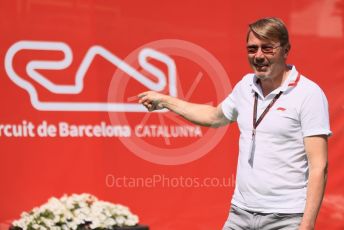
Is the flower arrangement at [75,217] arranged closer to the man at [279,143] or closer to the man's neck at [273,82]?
the man at [279,143]

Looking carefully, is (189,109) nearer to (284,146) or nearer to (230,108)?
(230,108)

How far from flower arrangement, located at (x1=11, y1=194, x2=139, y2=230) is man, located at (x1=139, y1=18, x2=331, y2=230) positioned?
163 cm

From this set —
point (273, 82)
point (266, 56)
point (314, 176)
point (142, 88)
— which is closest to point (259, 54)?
point (266, 56)

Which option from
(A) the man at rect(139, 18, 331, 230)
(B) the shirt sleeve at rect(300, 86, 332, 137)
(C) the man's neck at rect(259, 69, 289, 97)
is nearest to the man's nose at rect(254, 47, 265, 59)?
(A) the man at rect(139, 18, 331, 230)

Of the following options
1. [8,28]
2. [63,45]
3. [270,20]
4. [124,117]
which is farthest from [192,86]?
[270,20]

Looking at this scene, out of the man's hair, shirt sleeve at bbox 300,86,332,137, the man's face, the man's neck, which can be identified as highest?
the man's hair

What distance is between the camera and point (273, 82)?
3.63 meters

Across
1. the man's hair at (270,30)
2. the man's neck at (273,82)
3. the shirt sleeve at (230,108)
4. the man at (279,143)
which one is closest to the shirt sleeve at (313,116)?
the man at (279,143)

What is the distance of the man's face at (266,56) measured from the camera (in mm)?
3547

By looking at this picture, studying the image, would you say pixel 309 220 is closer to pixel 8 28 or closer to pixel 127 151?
pixel 127 151

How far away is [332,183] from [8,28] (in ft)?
9.36

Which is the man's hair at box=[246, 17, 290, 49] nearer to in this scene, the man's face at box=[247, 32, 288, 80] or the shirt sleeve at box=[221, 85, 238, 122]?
the man's face at box=[247, 32, 288, 80]

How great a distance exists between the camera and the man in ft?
11.3

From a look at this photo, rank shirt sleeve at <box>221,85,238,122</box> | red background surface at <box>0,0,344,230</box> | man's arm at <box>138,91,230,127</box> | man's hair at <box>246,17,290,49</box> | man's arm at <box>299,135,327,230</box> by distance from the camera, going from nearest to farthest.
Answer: man's arm at <box>299,135,327,230</box> → man's hair at <box>246,17,290,49</box> → shirt sleeve at <box>221,85,238,122</box> → man's arm at <box>138,91,230,127</box> → red background surface at <box>0,0,344,230</box>
